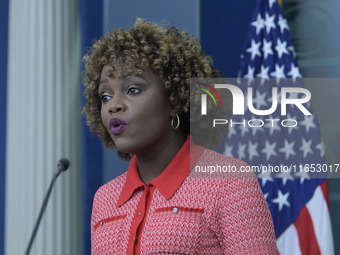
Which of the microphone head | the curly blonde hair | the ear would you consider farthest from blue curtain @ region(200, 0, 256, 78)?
the microphone head

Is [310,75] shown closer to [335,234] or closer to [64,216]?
[335,234]

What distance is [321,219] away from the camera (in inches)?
134

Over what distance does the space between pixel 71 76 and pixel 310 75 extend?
1.56m

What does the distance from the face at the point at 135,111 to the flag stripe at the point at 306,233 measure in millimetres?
1730

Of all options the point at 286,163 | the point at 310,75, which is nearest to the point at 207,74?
the point at 286,163

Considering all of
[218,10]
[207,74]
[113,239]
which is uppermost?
[218,10]

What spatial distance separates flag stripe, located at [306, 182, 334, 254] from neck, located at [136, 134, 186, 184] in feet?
5.51

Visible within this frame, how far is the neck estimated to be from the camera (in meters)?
1.94

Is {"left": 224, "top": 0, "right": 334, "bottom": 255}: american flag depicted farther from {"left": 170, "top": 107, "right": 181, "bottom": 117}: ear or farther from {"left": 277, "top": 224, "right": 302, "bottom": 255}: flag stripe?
{"left": 170, "top": 107, "right": 181, "bottom": 117}: ear

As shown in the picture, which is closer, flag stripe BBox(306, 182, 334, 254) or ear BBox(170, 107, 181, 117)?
ear BBox(170, 107, 181, 117)

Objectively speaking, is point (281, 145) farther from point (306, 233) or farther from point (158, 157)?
point (158, 157)

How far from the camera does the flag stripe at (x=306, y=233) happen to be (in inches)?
133

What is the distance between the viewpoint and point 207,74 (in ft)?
6.71

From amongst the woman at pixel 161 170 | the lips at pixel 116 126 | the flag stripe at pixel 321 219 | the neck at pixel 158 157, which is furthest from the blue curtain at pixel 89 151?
the lips at pixel 116 126
